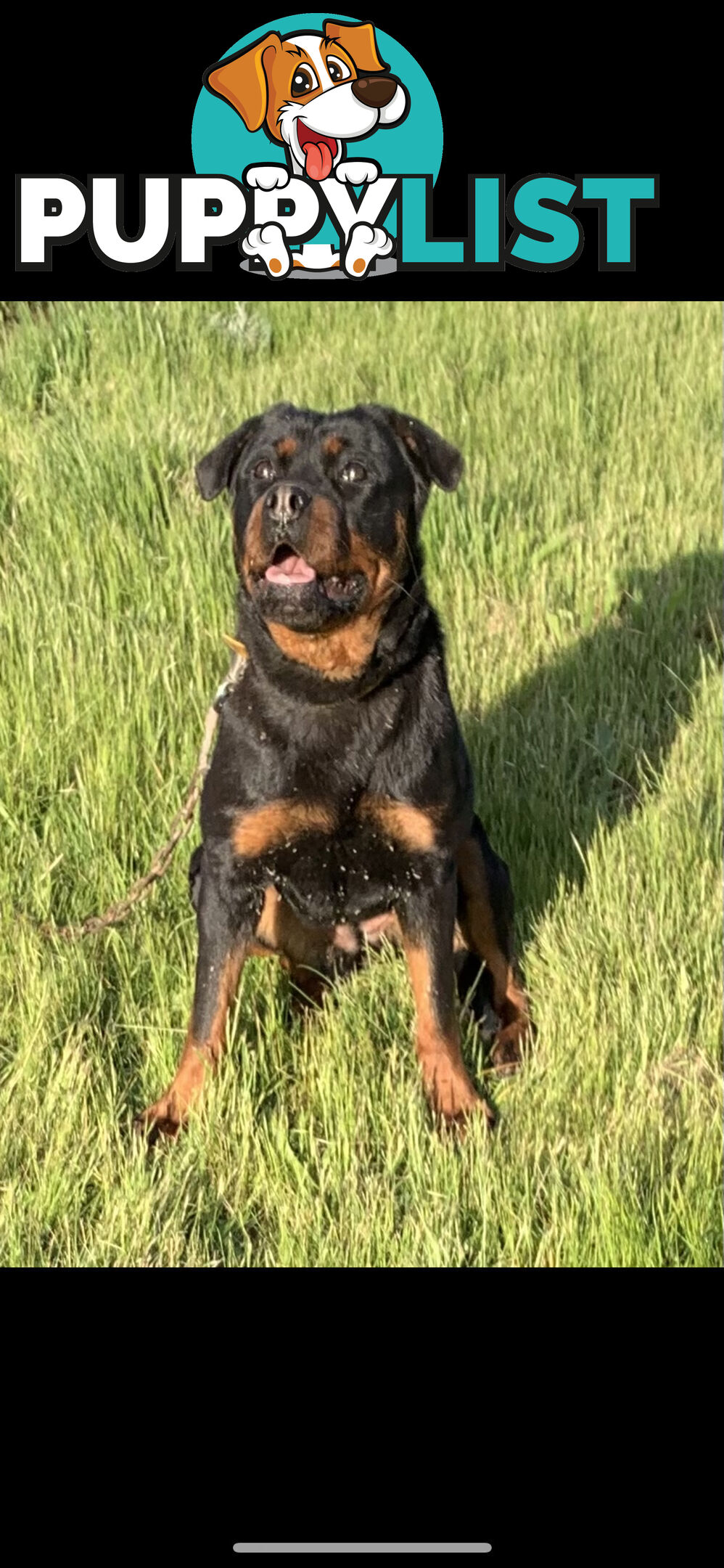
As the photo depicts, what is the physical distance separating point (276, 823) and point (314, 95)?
1.73 m

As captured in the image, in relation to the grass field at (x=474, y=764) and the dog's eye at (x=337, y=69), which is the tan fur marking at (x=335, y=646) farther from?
the dog's eye at (x=337, y=69)

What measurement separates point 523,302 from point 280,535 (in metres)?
5.03

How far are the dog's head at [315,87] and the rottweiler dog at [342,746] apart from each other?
0.78 meters

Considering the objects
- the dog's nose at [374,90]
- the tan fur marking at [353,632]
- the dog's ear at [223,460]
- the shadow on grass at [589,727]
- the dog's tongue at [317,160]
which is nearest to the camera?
the tan fur marking at [353,632]

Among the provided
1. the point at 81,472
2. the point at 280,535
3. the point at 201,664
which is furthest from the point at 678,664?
the point at 280,535

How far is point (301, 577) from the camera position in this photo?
10.4 ft

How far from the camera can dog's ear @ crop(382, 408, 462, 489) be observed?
3381mm

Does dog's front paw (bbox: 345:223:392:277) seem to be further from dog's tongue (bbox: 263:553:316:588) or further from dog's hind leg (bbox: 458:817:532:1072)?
dog's hind leg (bbox: 458:817:532:1072)

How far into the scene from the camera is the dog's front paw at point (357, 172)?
3.88 metres

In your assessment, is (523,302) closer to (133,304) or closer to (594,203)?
(133,304)

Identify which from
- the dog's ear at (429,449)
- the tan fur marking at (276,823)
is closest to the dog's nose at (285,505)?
the dog's ear at (429,449)

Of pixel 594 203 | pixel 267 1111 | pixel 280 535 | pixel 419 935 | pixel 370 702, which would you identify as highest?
pixel 594 203
